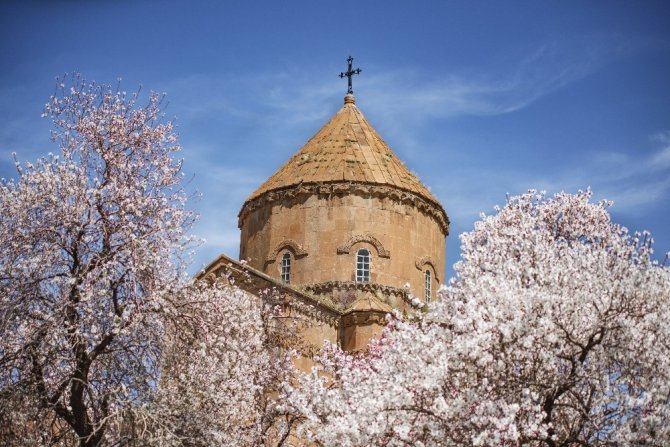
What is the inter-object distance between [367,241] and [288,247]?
286 centimetres

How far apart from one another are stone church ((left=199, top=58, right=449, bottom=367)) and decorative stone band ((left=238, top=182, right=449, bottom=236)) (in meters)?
0.04

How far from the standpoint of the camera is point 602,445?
15.1 m

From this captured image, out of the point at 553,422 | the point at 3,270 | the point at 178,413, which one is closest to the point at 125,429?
the point at 178,413

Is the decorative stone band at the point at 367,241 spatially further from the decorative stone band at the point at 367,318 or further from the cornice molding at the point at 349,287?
the decorative stone band at the point at 367,318

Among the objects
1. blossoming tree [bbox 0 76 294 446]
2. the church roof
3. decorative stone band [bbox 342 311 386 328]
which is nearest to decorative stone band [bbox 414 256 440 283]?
the church roof

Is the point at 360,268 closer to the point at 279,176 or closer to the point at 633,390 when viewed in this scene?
the point at 279,176

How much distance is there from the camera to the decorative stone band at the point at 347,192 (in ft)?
111

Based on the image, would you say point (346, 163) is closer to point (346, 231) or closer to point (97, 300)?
point (346, 231)

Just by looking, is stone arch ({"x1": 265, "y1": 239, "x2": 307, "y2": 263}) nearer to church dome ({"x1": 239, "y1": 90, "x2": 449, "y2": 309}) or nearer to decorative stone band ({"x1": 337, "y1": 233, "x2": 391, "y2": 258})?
church dome ({"x1": 239, "y1": 90, "x2": 449, "y2": 309})

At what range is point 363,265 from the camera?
109ft

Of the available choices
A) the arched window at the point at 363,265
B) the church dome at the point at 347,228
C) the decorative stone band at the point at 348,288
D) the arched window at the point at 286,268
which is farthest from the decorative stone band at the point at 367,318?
the arched window at the point at 286,268

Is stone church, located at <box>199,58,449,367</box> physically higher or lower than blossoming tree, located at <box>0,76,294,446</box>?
higher

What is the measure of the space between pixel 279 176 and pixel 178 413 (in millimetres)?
16760

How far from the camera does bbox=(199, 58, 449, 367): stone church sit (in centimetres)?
3251
